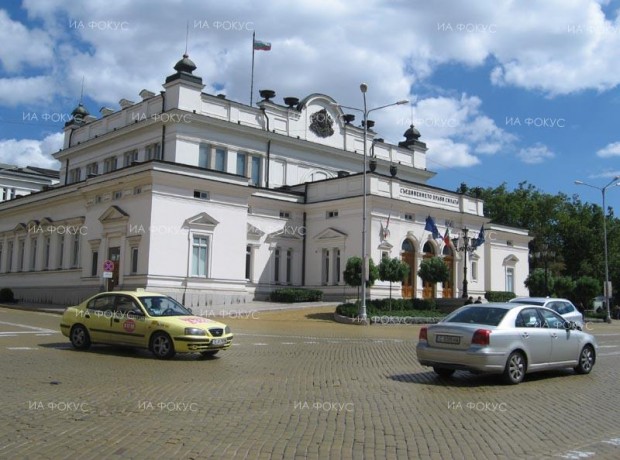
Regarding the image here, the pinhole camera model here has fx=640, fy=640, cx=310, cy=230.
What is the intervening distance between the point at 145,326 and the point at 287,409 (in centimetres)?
745

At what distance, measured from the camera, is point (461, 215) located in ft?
157

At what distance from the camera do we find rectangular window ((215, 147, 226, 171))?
151ft

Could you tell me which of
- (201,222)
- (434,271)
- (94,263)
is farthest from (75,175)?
(434,271)

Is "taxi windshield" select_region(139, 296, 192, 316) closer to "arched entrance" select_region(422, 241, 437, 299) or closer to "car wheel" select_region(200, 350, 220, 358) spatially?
"car wheel" select_region(200, 350, 220, 358)

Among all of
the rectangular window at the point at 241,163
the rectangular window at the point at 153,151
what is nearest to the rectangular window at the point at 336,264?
the rectangular window at the point at 241,163

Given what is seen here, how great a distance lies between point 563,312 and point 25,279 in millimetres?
40185

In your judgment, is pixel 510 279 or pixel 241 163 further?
pixel 510 279

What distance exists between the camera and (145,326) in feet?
51.6

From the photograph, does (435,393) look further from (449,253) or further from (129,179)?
(449,253)

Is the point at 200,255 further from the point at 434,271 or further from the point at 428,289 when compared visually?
the point at 428,289

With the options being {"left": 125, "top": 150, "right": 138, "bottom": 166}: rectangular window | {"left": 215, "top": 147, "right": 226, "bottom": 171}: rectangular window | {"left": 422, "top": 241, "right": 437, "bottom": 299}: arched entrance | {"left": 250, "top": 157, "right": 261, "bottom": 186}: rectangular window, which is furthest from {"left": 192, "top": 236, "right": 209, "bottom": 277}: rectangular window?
{"left": 422, "top": 241, "right": 437, "bottom": 299}: arched entrance

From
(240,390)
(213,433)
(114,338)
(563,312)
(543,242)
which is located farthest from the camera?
(543,242)

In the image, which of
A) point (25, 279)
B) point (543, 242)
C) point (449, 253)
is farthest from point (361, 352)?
point (543, 242)

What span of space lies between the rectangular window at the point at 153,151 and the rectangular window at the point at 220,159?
4064 millimetres
